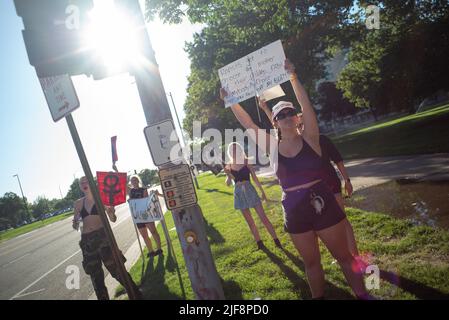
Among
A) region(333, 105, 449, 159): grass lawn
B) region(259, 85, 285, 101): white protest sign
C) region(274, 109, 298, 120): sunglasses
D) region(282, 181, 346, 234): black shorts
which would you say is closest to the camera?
region(282, 181, 346, 234): black shorts

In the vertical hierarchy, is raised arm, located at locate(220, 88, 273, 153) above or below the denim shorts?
above

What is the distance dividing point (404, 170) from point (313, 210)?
295 inches

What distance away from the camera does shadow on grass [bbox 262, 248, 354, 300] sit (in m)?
4.07

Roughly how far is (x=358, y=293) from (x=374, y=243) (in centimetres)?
227

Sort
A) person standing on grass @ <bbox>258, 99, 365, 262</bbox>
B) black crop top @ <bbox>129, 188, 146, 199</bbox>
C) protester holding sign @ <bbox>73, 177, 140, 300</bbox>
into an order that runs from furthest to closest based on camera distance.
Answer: black crop top @ <bbox>129, 188, 146, 199</bbox> < protester holding sign @ <bbox>73, 177, 140, 300</bbox> < person standing on grass @ <bbox>258, 99, 365, 262</bbox>

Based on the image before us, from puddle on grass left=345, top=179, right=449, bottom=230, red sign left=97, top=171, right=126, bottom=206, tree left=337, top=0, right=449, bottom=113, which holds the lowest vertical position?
puddle on grass left=345, top=179, right=449, bottom=230

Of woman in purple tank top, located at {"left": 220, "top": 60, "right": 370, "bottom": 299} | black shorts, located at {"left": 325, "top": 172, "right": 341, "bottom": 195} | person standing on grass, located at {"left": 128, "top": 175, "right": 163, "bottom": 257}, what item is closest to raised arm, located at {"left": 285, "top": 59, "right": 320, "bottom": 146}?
woman in purple tank top, located at {"left": 220, "top": 60, "right": 370, "bottom": 299}

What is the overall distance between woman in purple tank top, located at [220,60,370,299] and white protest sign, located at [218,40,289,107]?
1661mm

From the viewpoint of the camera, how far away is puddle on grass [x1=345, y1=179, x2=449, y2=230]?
5.48 metres

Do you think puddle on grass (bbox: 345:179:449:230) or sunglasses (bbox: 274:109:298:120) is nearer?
sunglasses (bbox: 274:109:298:120)

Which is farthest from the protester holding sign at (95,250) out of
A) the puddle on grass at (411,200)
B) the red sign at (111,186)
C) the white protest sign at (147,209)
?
the puddle on grass at (411,200)

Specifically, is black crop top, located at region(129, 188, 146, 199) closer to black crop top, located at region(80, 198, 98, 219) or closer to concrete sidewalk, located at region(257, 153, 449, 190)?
black crop top, located at region(80, 198, 98, 219)

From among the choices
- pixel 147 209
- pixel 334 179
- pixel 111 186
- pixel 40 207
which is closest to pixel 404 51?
pixel 147 209
